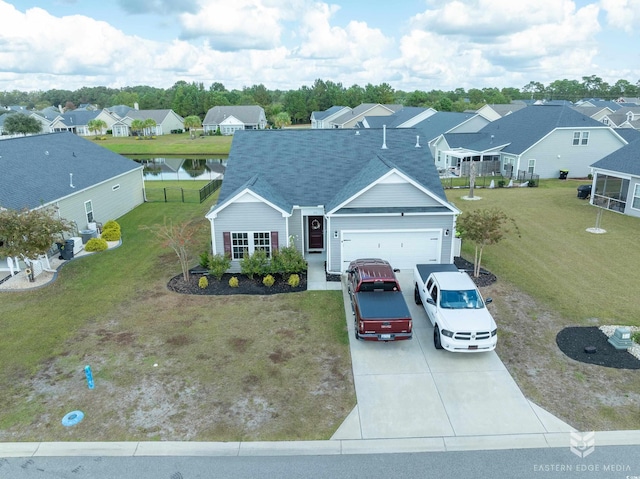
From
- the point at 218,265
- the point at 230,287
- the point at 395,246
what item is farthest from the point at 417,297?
the point at 218,265

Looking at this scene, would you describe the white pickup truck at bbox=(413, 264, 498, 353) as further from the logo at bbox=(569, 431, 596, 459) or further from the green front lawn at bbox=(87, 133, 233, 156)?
the green front lawn at bbox=(87, 133, 233, 156)

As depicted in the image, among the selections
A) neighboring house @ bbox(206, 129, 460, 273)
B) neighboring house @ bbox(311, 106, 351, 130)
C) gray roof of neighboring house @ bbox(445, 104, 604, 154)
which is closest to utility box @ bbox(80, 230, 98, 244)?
neighboring house @ bbox(206, 129, 460, 273)

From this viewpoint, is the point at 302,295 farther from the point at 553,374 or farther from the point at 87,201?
the point at 87,201

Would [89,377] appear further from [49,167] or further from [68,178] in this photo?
[49,167]

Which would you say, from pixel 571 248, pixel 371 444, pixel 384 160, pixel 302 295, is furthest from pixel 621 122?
pixel 371 444

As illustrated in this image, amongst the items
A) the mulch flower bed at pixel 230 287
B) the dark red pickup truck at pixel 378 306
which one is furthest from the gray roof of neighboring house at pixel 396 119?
the dark red pickup truck at pixel 378 306

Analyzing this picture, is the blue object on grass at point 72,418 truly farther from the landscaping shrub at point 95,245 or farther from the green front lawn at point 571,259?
the green front lawn at point 571,259
